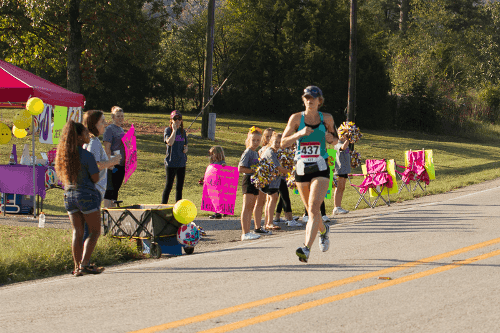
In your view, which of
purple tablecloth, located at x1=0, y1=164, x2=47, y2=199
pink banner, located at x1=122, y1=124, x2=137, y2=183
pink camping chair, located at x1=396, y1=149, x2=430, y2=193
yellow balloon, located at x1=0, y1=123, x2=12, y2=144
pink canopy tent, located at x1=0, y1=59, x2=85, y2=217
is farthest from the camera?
pink camping chair, located at x1=396, y1=149, x2=430, y2=193

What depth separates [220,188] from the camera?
11289 millimetres

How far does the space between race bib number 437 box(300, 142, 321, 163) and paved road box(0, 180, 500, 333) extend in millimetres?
1324

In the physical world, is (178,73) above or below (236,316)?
above

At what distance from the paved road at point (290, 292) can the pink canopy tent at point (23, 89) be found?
608cm

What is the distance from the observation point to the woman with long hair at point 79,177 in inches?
255

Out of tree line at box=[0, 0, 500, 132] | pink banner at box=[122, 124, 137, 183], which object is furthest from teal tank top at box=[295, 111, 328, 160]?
tree line at box=[0, 0, 500, 132]

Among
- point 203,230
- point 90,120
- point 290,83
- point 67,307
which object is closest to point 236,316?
point 67,307

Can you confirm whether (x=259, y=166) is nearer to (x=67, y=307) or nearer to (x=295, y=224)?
(x=295, y=224)

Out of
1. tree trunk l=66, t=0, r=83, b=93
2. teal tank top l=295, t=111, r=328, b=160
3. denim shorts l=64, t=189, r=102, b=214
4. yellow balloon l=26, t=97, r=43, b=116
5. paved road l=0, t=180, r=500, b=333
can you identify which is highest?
tree trunk l=66, t=0, r=83, b=93

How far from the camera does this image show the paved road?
4855mm

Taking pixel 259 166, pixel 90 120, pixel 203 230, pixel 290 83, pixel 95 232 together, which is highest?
pixel 290 83

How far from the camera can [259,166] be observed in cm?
928

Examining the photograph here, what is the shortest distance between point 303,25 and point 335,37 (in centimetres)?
255

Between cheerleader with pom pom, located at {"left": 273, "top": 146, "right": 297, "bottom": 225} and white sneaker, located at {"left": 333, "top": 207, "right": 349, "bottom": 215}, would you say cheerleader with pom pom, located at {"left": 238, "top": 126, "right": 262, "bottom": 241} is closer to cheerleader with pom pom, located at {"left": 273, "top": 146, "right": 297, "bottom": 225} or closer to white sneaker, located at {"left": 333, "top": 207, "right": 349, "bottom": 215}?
cheerleader with pom pom, located at {"left": 273, "top": 146, "right": 297, "bottom": 225}
